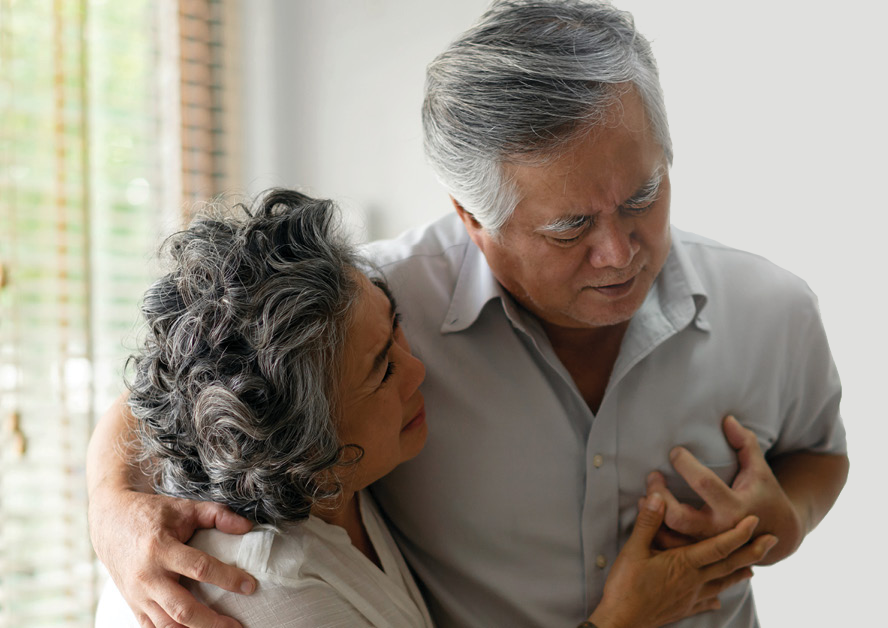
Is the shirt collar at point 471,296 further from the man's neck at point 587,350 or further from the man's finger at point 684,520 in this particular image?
the man's finger at point 684,520

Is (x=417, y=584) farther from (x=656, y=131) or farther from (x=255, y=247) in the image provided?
(x=656, y=131)

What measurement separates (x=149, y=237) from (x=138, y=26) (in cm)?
75

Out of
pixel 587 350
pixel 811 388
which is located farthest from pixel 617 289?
pixel 811 388

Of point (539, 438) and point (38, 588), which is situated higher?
point (539, 438)

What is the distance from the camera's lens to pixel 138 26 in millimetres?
2783

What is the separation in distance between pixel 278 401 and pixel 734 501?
32.7 inches

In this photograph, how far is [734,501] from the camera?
4.55ft

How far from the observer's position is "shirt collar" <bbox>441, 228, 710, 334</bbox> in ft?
4.86

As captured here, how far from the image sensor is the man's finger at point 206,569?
3.53ft

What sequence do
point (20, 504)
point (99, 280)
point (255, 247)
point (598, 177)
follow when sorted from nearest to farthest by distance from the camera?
point (255, 247) → point (598, 177) → point (20, 504) → point (99, 280)

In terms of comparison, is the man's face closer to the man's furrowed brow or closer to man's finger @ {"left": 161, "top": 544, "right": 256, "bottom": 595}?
the man's furrowed brow

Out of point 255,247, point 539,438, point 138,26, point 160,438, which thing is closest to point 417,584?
point 539,438

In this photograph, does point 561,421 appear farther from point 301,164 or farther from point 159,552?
point 301,164

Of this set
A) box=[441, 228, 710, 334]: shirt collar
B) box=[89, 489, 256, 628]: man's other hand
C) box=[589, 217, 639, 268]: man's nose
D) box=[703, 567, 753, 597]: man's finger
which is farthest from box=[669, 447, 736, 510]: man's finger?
box=[89, 489, 256, 628]: man's other hand
